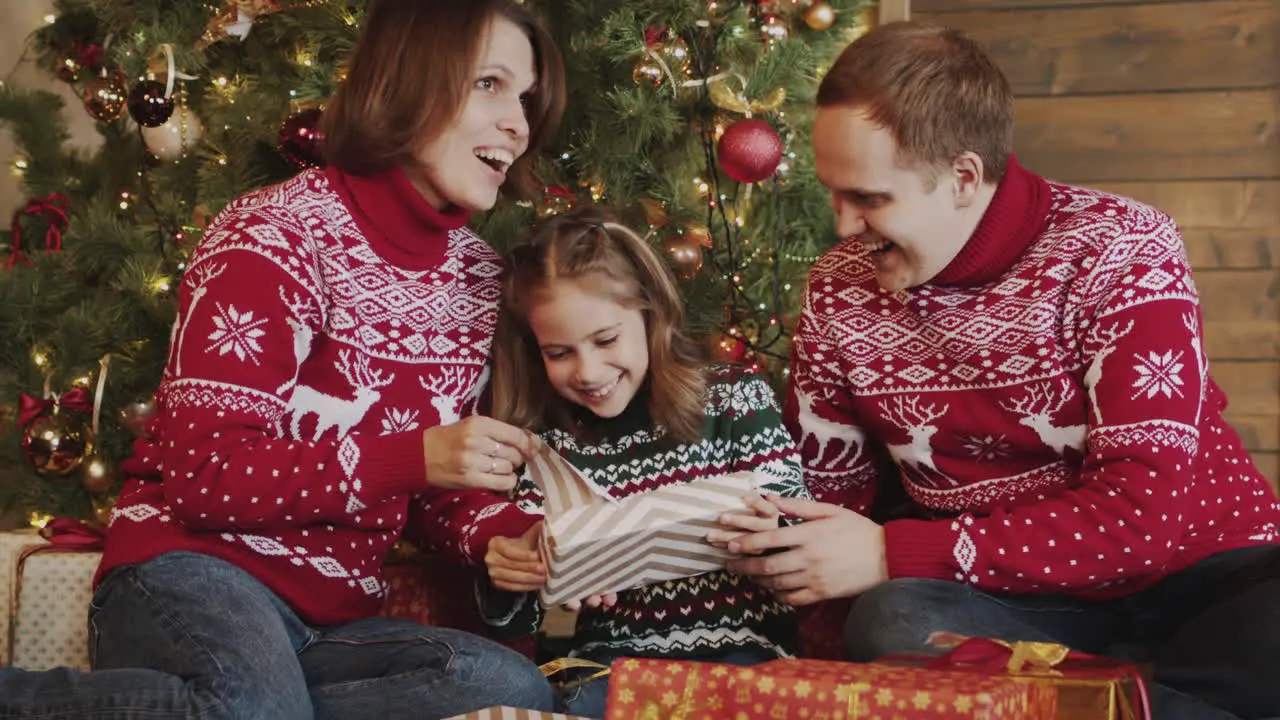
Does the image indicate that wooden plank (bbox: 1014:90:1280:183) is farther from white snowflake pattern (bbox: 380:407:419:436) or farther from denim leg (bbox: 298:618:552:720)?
denim leg (bbox: 298:618:552:720)

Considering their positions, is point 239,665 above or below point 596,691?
above

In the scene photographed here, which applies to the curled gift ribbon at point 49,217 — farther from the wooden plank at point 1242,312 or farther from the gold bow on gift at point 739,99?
the wooden plank at point 1242,312

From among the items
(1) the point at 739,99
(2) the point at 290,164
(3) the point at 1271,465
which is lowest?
(3) the point at 1271,465

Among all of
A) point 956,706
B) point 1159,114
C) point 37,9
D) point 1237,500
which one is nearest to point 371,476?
point 956,706

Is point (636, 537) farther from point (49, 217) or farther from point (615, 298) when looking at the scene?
point (49, 217)

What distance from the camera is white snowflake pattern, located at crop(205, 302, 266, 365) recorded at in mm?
1661

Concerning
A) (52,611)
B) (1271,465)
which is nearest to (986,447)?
(52,611)

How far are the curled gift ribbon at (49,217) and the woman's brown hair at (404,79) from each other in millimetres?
1011

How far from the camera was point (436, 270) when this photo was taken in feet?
6.32

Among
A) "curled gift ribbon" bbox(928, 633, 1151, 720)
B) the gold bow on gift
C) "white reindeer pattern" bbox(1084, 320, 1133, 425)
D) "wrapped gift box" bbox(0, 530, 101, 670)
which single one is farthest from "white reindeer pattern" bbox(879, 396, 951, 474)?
"wrapped gift box" bbox(0, 530, 101, 670)

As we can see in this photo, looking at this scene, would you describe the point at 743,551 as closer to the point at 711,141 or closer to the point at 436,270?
the point at 436,270

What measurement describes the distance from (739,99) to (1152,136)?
1.26 metres

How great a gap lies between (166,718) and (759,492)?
2.61ft

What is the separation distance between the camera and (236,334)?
1666mm
